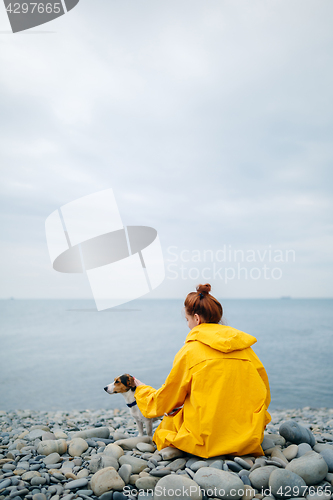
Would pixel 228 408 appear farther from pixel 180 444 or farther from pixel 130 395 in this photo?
pixel 130 395

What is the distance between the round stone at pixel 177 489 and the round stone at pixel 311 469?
1.06 meters

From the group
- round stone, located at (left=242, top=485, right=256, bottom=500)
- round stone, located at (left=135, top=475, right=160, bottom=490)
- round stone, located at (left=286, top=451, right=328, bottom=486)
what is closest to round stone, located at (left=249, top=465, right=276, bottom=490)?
round stone, located at (left=242, top=485, right=256, bottom=500)

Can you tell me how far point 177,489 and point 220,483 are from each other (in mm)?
401

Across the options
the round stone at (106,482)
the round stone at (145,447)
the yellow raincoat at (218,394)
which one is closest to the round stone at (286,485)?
the yellow raincoat at (218,394)

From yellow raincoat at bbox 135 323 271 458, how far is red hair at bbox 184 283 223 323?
8.0 inches

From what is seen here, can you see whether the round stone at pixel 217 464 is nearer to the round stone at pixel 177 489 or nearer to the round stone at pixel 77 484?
the round stone at pixel 177 489

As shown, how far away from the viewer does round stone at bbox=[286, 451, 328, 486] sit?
323cm

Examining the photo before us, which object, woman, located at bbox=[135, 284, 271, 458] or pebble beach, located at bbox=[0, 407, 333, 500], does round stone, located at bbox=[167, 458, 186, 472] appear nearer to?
pebble beach, located at bbox=[0, 407, 333, 500]

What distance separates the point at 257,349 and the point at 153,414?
2363cm

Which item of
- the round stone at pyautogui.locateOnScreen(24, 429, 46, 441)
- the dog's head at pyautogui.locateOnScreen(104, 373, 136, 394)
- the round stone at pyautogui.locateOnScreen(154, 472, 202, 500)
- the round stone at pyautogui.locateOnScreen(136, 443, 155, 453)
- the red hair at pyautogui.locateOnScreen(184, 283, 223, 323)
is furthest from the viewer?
the round stone at pyautogui.locateOnScreen(24, 429, 46, 441)

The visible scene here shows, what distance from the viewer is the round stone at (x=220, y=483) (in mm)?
2959

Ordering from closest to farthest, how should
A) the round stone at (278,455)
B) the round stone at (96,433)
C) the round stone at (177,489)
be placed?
the round stone at (177,489), the round stone at (278,455), the round stone at (96,433)

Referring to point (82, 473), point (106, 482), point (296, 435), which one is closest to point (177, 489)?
point (106, 482)

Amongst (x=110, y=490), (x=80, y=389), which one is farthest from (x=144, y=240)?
(x=110, y=490)
